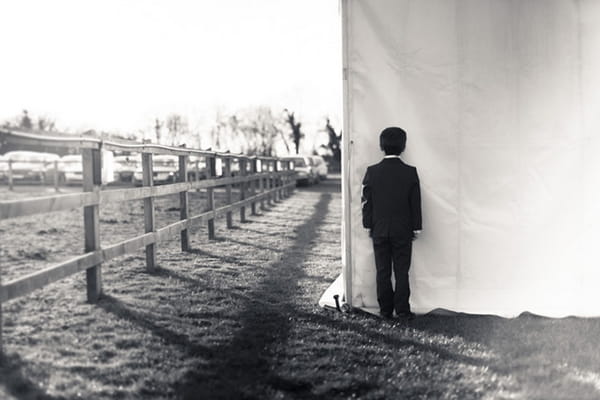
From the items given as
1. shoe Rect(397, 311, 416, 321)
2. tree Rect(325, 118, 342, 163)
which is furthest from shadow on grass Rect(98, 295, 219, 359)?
tree Rect(325, 118, 342, 163)

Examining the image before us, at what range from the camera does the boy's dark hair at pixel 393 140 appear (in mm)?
4941

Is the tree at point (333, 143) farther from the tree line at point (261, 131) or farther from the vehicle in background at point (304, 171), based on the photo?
the vehicle in background at point (304, 171)

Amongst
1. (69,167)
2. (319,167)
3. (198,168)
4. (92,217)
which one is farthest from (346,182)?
(319,167)

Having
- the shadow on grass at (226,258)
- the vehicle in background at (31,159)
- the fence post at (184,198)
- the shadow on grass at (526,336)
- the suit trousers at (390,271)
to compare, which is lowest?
the shadow on grass at (526,336)

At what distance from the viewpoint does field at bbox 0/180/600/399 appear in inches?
134

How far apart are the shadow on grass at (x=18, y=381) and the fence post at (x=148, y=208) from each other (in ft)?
9.49

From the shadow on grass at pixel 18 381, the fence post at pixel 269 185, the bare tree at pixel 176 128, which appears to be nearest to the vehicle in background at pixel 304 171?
the fence post at pixel 269 185

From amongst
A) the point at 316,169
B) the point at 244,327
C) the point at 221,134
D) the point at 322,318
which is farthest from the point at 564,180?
the point at 221,134

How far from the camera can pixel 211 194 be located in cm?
959

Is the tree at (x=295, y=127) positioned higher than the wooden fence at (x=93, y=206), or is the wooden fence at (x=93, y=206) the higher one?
the tree at (x=295, y=127)

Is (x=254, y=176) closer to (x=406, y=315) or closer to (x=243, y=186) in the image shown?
(x=243, y=186)

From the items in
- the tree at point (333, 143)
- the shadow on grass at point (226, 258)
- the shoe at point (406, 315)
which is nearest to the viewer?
the shoe at point (406, 315)

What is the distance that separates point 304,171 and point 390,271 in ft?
83.2

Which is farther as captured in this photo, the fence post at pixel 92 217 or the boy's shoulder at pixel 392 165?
the boy's shoulder at pixel 392 165
